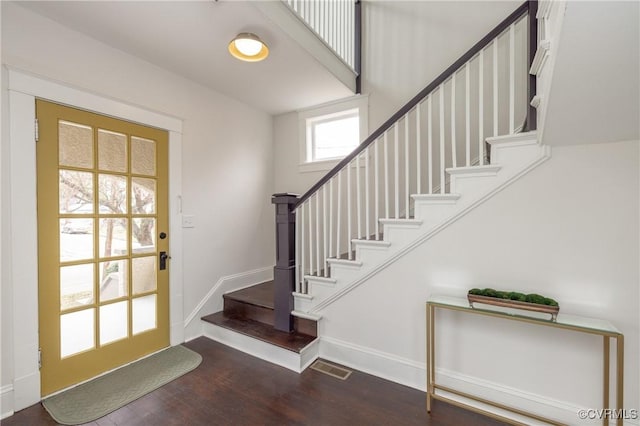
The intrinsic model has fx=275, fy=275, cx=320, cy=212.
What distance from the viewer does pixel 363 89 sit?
3234 millimetres

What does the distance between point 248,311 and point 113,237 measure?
4.74 feet

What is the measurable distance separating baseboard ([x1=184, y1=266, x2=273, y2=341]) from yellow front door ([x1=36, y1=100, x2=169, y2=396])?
262mm

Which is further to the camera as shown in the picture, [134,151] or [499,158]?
[134,151]

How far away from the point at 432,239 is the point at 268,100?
2538 millimetres

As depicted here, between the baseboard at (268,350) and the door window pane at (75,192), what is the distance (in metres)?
1.60

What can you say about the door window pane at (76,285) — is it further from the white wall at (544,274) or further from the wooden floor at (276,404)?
the white wall at (544,274)

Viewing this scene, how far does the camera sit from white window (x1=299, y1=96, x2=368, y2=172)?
10.8 ft

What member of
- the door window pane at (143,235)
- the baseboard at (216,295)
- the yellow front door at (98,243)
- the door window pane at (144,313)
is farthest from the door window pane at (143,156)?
the baseboard at (216,295)

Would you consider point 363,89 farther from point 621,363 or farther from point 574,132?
point 621,363

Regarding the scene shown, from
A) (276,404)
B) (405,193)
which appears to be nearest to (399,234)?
(405,193)

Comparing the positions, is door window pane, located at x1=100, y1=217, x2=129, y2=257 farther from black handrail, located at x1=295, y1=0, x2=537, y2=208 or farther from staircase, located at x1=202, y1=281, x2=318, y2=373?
black handrail, located at x1=295, y1=0, x2=537, y2=208

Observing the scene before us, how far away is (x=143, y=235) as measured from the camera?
2.50m

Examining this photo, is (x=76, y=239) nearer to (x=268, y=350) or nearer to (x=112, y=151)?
(x=112, y=151)

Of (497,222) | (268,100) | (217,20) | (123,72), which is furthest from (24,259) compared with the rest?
(497,222)
